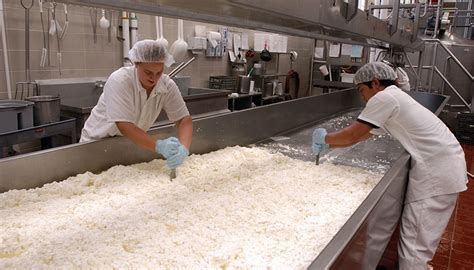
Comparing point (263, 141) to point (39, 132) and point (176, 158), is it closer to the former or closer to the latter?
point (176, 158)

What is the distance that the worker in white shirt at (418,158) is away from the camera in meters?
1.98

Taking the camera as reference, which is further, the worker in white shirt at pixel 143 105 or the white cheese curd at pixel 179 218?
the worker in white shirt at pixel 143 105

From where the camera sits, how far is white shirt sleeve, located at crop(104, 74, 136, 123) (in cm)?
175

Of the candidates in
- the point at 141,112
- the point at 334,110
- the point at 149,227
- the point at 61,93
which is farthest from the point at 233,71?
the point at 149,227

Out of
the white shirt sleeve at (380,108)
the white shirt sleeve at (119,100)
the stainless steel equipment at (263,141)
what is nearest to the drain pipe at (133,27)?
the stainless steel equipment at (263,141)

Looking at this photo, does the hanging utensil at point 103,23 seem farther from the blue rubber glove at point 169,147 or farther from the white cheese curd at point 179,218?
the blue rubber glove at point 169,147

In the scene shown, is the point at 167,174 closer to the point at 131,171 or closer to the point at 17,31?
the point at 131,171

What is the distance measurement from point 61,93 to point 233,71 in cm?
259

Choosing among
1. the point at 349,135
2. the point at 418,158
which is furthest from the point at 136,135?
the point at 418,158

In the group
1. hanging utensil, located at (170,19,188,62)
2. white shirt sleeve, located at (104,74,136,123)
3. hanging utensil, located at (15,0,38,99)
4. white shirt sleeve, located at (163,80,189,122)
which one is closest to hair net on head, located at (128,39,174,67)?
white shirt sleeve, located at (104,74,136,123)

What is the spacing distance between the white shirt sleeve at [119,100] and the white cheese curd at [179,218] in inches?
9.7

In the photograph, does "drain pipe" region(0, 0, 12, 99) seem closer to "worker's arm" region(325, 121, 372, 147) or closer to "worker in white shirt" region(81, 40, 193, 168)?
"worker in white shirt" region(81, 40, 193, 168)

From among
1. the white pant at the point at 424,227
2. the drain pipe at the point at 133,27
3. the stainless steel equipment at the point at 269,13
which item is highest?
the drain pipe at the point at 133,27

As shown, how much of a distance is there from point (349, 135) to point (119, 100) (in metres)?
1.23
